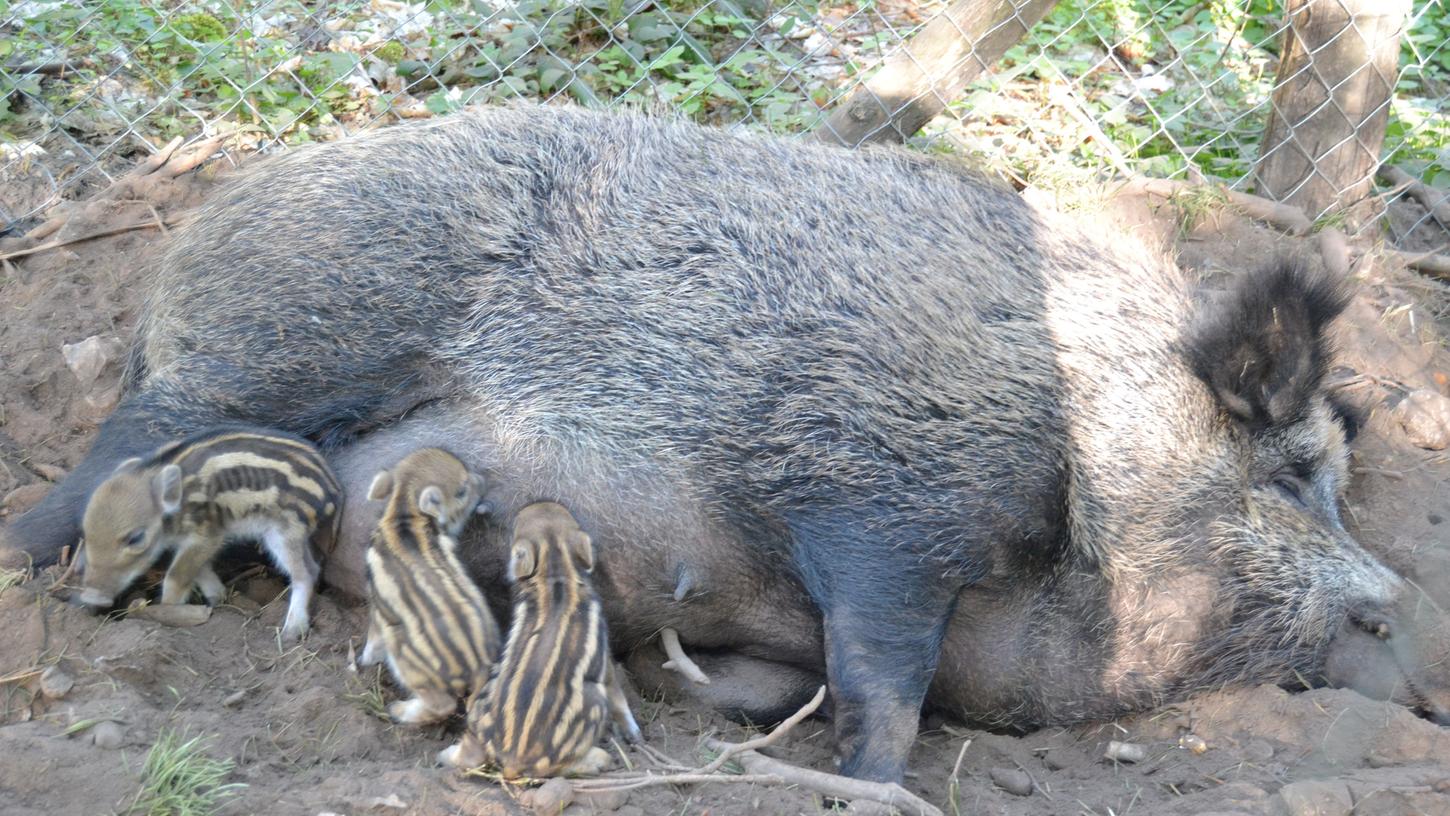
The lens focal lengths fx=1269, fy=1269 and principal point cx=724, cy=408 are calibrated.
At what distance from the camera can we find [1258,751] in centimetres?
366

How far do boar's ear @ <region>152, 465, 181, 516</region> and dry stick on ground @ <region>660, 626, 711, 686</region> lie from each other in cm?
151

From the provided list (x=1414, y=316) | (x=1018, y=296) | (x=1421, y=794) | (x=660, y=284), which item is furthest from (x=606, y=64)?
(x=1421, y=794)

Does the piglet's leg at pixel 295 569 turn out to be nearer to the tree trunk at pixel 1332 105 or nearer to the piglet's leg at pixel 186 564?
the piglet's leg at pixel 186 564

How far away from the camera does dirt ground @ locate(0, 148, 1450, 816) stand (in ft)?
10.2

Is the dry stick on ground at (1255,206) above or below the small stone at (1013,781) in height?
above

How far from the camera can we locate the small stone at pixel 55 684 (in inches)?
132

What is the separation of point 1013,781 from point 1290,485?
134 cm

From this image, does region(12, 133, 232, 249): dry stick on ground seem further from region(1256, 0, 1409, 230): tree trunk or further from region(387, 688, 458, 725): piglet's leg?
region(1256, 0, 1409, 230): tree trunk

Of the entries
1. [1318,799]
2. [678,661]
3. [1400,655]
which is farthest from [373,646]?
[1400,655]

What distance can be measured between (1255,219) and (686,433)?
312 centimetres

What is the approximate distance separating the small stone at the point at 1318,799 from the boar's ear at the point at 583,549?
194 cm

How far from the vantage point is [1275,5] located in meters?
7.93

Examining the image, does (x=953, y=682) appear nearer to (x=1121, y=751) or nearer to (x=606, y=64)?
(x=1121, y=751)

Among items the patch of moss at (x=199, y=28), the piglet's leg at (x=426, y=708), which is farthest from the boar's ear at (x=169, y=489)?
the patch of moss at (x=199, y=28)
